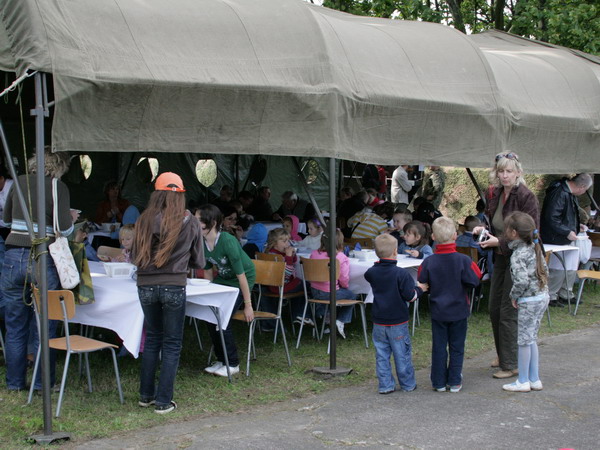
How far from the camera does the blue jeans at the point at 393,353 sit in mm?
6195

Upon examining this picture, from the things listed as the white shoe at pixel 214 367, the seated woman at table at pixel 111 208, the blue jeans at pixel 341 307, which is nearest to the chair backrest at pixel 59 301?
the white shoe at pixel 214 367

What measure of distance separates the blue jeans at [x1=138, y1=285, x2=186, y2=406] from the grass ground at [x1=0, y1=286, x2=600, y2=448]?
23cm

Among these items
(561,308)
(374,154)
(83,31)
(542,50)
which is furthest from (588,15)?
(83,31)

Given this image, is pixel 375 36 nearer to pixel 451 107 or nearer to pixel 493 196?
pixel 451 107

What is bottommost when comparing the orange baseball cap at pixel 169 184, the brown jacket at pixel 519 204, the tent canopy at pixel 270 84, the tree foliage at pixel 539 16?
the brown jacket at pixel 519 204

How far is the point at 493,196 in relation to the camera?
269 inches

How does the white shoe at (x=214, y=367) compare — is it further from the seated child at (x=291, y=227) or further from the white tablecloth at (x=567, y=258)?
the white tablecloth at (x=567, y=258)

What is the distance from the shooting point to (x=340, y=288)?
825 centimetres

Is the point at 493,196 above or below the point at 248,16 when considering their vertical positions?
below

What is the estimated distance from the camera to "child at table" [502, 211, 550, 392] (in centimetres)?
612

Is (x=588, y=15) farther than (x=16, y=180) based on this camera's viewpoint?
Yes

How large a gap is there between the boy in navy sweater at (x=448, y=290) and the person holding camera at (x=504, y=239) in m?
0.43

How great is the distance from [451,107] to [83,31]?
13.5 feet

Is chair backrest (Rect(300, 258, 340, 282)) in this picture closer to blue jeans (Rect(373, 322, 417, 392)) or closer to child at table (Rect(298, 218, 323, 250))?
child at table (Rect(298, 218, 323, 250))
